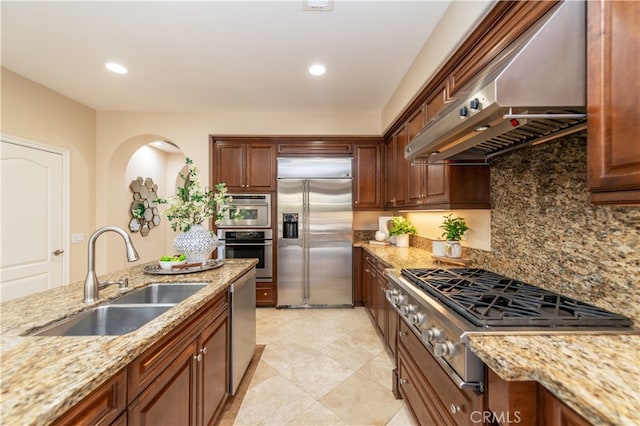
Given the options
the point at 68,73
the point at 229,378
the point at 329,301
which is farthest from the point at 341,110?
the point at 229,378

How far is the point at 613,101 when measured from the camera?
2.69ft

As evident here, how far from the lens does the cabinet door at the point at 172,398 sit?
0.93 m

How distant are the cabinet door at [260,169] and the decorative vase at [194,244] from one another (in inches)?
74.6

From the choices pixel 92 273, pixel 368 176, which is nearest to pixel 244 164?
pixel 368 176

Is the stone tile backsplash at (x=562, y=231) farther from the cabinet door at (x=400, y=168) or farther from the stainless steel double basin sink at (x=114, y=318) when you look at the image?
the stainless steel double basin sink at (x=114, y=318)

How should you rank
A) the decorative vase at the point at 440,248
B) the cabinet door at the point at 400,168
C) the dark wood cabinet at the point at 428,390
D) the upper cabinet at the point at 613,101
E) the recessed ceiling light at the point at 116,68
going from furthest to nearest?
the cabinet door at the point at 400,168
the recessed ceiling light at the point at 116,68
the decorative vase at the point at 440,248
the dark wood cabinet at the point at 428,390
the upper cabinet at the point at 613,101

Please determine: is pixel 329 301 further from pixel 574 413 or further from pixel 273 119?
pixel 574 413

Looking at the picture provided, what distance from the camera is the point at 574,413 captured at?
0.67 m

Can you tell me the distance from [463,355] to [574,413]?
319mm

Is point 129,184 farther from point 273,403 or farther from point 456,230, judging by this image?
point 456,230

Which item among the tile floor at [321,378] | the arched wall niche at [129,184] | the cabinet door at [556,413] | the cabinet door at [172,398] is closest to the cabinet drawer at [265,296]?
the tile floor at [321,378]

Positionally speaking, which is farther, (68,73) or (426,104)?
(68,73)

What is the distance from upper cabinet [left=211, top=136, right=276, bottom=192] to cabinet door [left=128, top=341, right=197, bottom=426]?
2813mm

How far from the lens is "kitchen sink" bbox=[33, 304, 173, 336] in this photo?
1.21 m
